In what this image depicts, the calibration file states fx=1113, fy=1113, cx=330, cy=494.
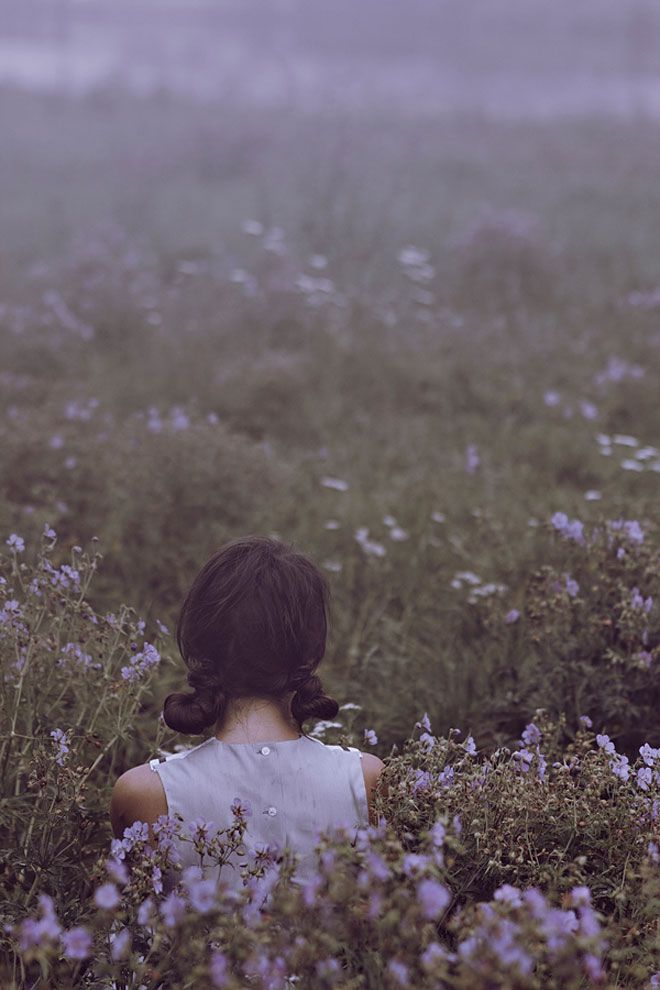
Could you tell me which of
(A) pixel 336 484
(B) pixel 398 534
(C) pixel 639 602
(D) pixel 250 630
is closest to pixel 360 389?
(A) pixel 336 484

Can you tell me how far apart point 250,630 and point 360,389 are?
568 centimetres

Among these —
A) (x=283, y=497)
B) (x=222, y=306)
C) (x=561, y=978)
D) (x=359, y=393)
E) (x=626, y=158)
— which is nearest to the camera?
(x=561, y=978)

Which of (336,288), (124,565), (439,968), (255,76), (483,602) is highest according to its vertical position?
(439,968)

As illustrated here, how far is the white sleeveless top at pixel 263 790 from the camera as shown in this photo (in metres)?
2.46

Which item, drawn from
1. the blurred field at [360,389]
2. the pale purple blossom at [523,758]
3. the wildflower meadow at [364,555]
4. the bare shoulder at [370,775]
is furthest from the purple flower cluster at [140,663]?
the blurred field at [360,389]

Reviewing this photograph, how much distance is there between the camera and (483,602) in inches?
173

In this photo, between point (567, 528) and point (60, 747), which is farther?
point (567, 528)

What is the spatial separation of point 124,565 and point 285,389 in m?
2.87

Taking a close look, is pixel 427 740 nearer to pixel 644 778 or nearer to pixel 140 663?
pixel 644 778

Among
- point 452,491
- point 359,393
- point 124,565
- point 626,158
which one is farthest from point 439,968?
point 626,158

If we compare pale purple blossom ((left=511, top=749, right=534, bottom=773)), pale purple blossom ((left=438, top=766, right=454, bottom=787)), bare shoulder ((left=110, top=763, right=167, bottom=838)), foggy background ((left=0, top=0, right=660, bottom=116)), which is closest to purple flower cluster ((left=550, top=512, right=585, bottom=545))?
pale purple blossom ((left=511, top=749, right=534, bottom=773))

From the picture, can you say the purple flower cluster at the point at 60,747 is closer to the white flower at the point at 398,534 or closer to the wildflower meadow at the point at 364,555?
the wildflower meadow at the point at 364,555

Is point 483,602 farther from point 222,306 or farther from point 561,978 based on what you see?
point 222,306

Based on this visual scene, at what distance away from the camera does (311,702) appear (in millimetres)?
2672
